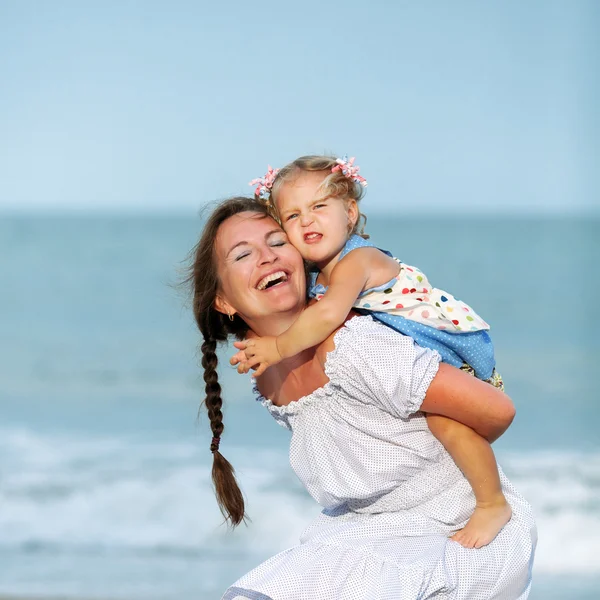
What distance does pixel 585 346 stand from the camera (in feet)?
54.2

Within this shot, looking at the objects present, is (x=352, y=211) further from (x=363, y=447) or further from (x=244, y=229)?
(x=363, y=447)

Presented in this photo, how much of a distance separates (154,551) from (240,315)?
410cm

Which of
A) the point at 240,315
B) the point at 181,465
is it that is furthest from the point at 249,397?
the point at 240,315

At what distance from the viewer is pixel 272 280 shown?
305 centimetres

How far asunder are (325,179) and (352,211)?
0.47ft

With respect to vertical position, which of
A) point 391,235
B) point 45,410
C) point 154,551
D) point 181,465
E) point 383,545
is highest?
point 383,545

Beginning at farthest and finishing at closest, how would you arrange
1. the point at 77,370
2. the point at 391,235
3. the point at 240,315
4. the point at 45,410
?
the point at 391,235 < the point at 77,370 < the point at 45,410 < the point at 240,315

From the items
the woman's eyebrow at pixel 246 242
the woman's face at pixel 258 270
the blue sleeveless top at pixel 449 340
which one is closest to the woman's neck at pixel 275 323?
the woman's face at pixel 258 270

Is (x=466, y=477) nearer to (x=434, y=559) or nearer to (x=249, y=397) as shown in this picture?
(x=434, y=559)

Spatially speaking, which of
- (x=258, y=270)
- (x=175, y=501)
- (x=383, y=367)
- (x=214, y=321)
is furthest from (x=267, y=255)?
(x=175, y=501)

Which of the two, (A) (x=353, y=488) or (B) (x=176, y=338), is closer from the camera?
(A) (x=353, y=488)

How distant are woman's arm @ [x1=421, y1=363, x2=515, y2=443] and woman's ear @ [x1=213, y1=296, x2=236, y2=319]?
704mm

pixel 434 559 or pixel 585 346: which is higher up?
pixel 434 559

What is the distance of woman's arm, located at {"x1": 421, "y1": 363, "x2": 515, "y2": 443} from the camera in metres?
2.81
